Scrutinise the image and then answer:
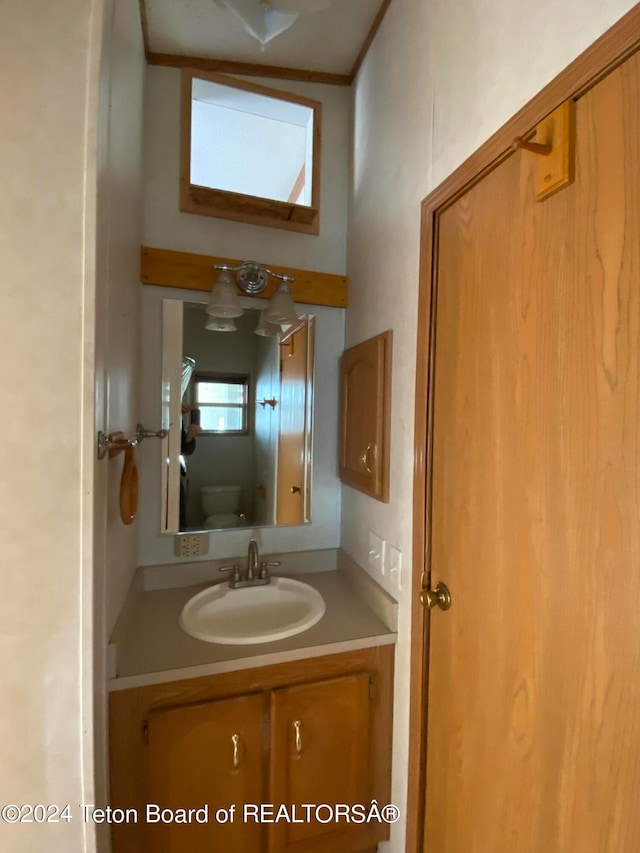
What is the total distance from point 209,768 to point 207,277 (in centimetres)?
159

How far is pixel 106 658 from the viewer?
96cm

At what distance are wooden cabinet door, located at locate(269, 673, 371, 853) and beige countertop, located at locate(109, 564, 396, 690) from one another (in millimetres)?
125

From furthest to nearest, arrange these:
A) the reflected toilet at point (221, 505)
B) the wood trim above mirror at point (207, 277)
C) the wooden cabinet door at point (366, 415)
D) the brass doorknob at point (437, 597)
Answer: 1. the reflected toilet at point (221, 505)
2. the wood trim above mirror at point (207, 277)
3. the wooden cabinet door at point (366, 415)
4. the brass doorknob at point (437, 597)

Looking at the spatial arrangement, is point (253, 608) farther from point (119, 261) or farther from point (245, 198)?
point (245, 198)

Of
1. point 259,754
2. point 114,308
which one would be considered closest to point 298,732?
point 259,754

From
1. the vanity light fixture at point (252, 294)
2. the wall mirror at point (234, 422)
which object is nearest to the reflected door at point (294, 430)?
the wall mirror at point (234, 422)

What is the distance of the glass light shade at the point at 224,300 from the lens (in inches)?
57.7

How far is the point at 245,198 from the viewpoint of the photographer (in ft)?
5.07

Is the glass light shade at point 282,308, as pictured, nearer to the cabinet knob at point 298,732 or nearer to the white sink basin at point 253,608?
the white sink basin at point 253,608

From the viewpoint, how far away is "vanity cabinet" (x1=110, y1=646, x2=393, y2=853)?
1044 mm

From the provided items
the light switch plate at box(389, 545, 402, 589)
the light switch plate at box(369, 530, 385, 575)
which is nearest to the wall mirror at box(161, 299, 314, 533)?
the light switch plate at box(369, 530, 385, 575)

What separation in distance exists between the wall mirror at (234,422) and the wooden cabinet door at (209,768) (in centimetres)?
62

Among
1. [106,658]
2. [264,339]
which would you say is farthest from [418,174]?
[106,658]

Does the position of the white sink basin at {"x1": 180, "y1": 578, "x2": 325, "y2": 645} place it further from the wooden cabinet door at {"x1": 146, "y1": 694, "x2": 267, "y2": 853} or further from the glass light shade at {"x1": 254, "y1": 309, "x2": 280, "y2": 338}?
the glass light shade at {"x1": 254, "y1": 309, "x2": 280, "y2": 338}
